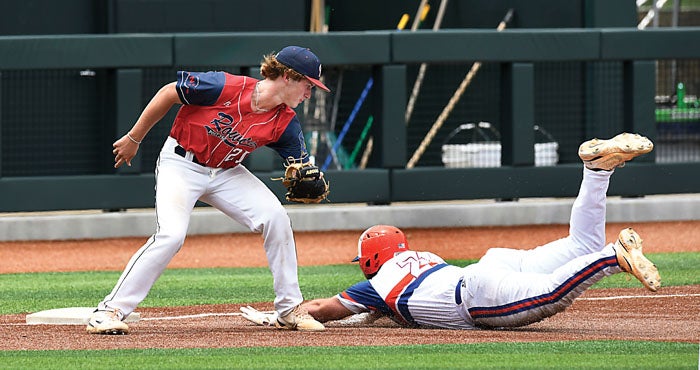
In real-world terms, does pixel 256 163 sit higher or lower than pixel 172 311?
higher

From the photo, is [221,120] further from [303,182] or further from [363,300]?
[363,300]

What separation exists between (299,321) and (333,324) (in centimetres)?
41

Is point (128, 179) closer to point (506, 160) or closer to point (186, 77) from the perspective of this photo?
point (506, 160)

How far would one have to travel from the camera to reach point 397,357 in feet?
19.1

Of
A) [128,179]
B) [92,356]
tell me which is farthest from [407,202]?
[92,356]

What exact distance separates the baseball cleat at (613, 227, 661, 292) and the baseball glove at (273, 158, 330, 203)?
5.54ft

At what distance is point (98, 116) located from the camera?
1393 centimetres

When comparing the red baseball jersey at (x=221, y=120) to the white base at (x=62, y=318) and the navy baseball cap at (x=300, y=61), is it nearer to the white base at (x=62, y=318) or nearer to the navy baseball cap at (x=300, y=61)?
the navy baseball cap at (x=300, y=61)

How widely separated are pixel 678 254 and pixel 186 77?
650 cm

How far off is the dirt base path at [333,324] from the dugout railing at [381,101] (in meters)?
0.42

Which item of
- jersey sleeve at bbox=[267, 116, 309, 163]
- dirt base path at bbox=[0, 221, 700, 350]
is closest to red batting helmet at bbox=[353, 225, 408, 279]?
dirt base path at bbox=[0, 221, 700, 350]

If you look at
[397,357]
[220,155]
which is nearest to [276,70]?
[220,155]

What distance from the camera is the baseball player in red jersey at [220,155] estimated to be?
6.64 meters

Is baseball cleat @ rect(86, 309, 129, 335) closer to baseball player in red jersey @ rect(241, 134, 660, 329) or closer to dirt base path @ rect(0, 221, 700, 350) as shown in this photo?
dirt base path @ rect(0, 221, 700, 350)
